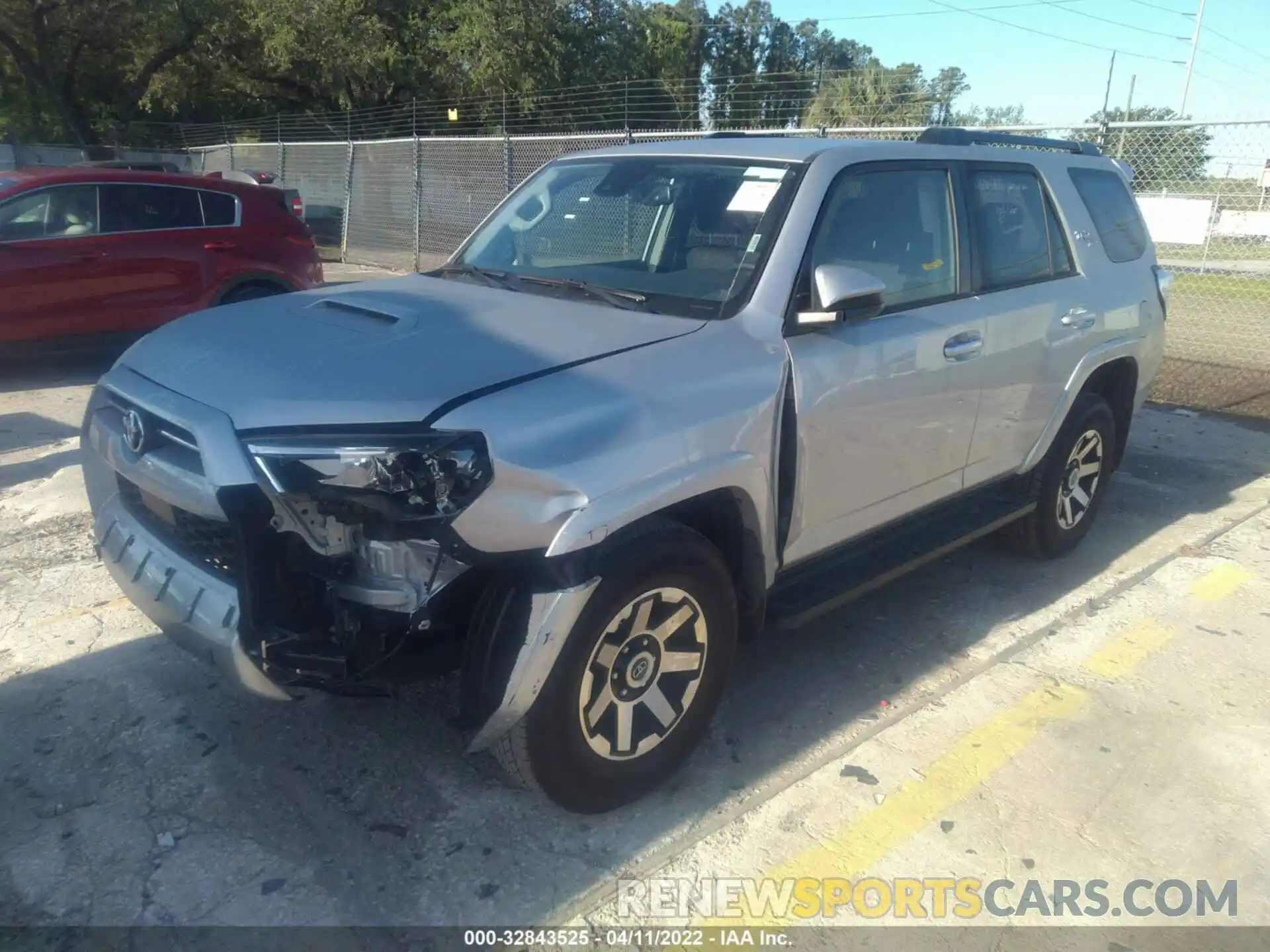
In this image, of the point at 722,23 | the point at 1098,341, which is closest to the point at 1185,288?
the point at 1098,341

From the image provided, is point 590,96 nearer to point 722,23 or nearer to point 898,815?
point 722,23

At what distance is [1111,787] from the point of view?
11.1 ft

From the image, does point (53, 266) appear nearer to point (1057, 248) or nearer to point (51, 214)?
point (51, 214)

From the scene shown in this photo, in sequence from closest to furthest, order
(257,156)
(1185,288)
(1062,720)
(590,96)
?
(1062,720) < (1185,288) < (257,156) < (590,96)

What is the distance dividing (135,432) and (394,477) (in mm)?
983

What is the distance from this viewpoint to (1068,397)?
15.7 ft

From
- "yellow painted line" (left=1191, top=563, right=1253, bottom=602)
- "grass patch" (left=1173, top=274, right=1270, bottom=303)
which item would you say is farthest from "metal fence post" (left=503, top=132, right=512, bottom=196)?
"yellow painted line" (left=1191, top=563, right=1253, bottom=602)

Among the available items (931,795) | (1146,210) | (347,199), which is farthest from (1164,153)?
(347,199)

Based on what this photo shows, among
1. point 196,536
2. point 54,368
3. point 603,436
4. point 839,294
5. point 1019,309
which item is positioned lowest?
point 54,368

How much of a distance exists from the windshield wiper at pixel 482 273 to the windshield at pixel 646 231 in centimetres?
1

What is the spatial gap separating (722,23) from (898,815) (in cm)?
5593

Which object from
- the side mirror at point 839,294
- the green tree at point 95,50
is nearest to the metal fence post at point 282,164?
the green tree at point 95,50

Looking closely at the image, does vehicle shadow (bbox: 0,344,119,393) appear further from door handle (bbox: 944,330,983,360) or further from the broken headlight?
door handle (bbox: 944,330,983,360)

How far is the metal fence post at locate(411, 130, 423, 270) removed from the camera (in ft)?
51.0
